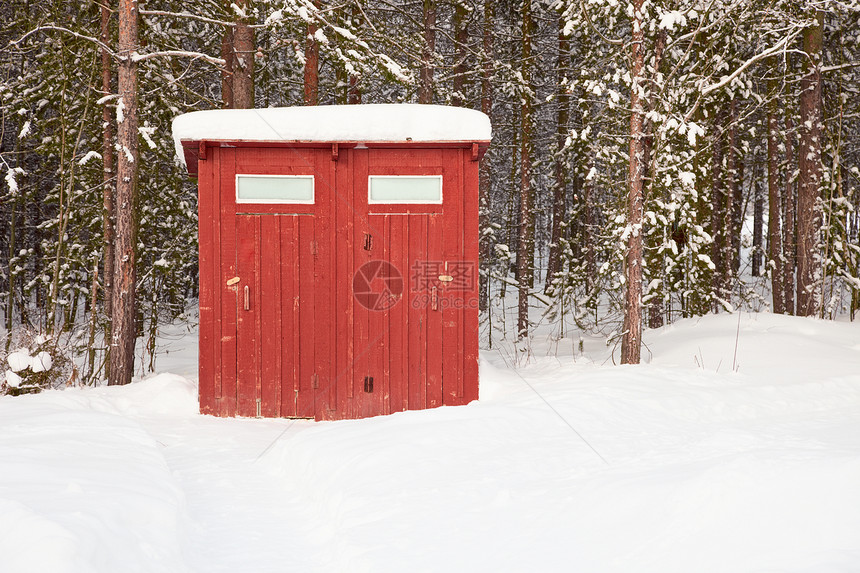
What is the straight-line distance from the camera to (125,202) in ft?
26.0

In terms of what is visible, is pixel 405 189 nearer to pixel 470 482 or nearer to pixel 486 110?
pixel 470 482

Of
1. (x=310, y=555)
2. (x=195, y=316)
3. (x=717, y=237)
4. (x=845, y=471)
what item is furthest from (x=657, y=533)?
(x=195, y=316)

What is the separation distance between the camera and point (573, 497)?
3549mm

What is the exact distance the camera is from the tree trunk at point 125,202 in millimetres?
7844

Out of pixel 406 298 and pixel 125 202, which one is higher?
pixel 125 202

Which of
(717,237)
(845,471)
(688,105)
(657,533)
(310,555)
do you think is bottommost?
(310,555)

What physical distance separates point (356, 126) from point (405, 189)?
788 mm

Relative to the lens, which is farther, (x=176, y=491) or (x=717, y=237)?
(x=717, y=237)

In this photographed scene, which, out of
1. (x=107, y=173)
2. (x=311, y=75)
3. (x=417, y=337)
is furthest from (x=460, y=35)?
(x=417, y=337)

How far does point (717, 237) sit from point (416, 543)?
13438mm

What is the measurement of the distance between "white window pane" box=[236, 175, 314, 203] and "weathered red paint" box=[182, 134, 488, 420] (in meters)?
0.07

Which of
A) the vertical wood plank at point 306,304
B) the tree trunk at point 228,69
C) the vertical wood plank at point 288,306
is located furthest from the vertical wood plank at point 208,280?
the tree trunk at point 228,69

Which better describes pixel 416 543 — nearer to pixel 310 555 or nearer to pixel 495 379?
pixel 310 555

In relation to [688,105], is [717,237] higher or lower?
lower
